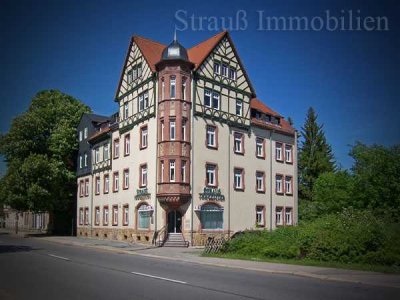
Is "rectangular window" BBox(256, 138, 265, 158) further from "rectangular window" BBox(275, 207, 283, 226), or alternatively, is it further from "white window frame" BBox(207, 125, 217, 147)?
"white window frame" BBox(207, 125, 217, 147)

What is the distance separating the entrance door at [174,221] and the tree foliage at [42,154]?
54.5ft

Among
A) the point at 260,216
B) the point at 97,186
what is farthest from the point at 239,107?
the point at 97,186

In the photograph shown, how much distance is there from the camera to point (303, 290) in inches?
470

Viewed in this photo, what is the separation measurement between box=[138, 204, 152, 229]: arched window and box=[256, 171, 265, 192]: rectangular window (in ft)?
34.7

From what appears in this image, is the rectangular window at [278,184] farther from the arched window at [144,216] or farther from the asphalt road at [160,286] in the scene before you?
the asphalt road at [160,286]

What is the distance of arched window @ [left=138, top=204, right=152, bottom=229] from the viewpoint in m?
36.1

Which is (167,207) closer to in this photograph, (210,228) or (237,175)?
(210,228)

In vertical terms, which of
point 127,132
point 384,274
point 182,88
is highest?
point 182,88

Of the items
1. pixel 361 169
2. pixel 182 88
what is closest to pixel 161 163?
pixel 182 88

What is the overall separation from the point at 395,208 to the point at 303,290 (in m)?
22.9

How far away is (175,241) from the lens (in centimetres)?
3388

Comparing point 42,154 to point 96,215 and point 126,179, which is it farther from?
point 126,179

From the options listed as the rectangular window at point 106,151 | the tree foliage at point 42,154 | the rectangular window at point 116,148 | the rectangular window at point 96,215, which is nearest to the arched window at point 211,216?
the rectangular window at point 116,148

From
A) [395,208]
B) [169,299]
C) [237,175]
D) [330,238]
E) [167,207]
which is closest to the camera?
[169,299]
